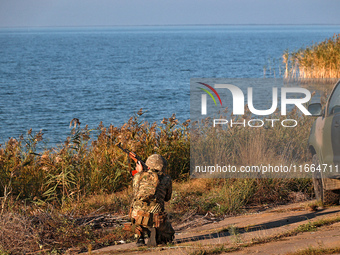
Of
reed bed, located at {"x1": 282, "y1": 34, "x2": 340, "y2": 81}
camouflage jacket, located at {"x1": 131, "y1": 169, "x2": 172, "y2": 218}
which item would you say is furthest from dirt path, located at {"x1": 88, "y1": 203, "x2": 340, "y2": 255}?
reed bed, located at {"x1": 282, "y1": 34, "x2": 340, "y2": 81}

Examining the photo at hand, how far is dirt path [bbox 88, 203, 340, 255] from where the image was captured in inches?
219

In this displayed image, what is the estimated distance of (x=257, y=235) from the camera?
6141mm

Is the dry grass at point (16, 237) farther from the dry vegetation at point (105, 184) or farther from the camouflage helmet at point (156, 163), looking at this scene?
the camouflage helmet at point (156, 163)

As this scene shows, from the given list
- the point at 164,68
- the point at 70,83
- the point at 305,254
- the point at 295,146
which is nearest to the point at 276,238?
the point at 305,254

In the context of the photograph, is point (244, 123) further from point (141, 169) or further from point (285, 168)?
point (141, 169)

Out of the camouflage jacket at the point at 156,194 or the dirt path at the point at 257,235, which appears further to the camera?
the camouflage jacket at the point at 156,194

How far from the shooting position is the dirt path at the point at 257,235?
5566 mm

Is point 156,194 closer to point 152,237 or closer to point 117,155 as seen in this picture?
point 152,237

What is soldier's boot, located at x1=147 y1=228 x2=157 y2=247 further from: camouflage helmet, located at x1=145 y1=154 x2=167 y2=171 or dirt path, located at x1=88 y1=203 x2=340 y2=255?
camouflage helmet, located at x1=145 y1=154 x2=167 y2=171

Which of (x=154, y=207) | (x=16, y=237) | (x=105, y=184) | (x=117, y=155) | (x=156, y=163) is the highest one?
(x=156, y=163)

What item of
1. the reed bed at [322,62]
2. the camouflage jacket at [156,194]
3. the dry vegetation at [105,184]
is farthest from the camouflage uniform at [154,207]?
the reed bed at [322,62]

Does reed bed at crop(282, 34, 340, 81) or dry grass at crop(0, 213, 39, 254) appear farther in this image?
reed bed at crop(282, 34, 340, 81)

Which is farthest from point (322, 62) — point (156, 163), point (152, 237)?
point (152, 237)

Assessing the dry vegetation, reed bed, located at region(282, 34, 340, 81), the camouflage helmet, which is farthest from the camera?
reed bed, located at region(282, 34, 340, 81)
